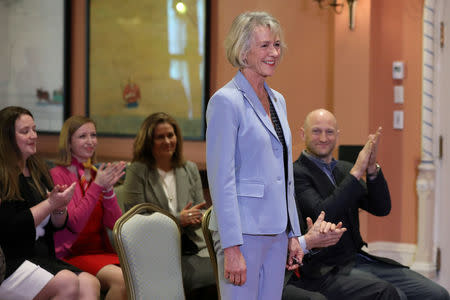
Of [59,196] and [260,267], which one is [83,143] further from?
[260,267]

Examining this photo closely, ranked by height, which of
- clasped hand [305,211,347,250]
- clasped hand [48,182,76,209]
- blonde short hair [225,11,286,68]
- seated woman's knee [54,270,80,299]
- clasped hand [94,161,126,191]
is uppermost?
blonde short hair [225,11,286,68]

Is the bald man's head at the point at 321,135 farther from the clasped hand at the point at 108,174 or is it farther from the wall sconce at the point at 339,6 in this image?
the wall sconce at the point at 339,6

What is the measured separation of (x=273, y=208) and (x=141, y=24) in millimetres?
3750

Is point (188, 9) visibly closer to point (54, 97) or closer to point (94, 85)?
point (94, 85)

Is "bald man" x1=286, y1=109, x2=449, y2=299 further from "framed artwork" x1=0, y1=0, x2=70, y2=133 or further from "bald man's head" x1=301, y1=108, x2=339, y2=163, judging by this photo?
"framed artwork" x1=0, y1=0, x2=70, y2=133

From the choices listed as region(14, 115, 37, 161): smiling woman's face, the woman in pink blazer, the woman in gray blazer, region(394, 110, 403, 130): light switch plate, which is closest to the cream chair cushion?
the woman in pink blazer

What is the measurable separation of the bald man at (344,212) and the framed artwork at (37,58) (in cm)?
330

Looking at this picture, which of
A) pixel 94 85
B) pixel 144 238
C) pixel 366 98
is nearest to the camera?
pixel 144 238

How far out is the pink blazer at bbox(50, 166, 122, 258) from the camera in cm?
300

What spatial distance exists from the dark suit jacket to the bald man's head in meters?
0.08

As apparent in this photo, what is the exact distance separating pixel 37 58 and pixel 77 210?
10.6 feet

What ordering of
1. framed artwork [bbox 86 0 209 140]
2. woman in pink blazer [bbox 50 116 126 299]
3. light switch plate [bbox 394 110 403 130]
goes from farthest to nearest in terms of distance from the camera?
1. framed artwork [bbox 86 0 209 140]
2. light switch plate [bbox 394 110 403 130]
3. woman in pink blazer [bbox 50 116 126 299]

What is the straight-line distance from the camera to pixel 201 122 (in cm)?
502

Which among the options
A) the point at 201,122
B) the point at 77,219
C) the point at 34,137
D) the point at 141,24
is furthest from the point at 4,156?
the point at 141,24
